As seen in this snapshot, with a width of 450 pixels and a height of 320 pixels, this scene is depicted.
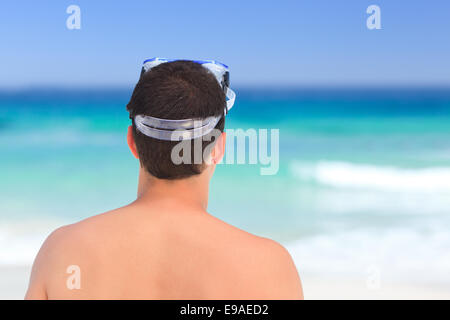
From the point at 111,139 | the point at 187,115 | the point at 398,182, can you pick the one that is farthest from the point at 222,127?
the point at 111,139

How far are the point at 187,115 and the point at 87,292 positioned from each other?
56 cm

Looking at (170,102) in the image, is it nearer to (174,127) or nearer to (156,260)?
(174,127)

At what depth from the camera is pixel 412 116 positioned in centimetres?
1374

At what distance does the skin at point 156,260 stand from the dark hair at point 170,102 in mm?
124

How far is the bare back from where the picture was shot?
141cm

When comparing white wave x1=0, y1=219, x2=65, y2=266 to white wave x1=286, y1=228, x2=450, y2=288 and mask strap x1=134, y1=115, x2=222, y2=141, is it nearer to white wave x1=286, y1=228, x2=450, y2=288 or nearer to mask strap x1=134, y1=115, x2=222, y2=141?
white wave x1=286, y1=228, x2=450, y2=288

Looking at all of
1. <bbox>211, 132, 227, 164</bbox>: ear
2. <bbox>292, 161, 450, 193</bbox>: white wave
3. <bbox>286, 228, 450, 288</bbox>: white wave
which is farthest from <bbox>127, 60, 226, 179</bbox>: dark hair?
<bbox>292, 161, 450, 193</bbox>: white wave

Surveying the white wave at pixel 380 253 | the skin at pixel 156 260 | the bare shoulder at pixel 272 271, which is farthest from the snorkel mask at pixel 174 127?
the white wave at pixel 380 253

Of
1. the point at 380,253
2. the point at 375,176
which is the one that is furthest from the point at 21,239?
the point at 375,176

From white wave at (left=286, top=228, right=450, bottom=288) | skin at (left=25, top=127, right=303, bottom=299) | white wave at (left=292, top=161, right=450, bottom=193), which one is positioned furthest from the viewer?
white wave at (left=292, top=161, right=450, bottom=193)

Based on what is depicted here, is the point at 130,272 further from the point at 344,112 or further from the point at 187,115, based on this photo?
the point at 344,112

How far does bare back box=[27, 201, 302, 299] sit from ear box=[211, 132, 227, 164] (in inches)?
11.0

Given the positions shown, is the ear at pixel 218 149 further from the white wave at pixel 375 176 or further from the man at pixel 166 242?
the white wave at pixel 375 176

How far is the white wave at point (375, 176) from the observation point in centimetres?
795
